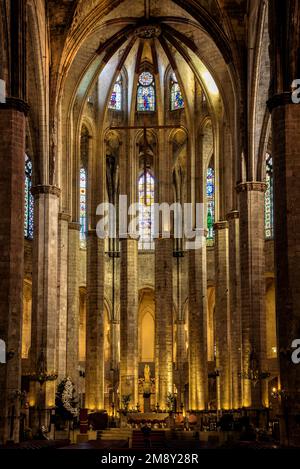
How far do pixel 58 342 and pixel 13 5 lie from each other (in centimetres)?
1857

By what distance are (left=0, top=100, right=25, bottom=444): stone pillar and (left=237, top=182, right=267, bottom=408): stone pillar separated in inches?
493

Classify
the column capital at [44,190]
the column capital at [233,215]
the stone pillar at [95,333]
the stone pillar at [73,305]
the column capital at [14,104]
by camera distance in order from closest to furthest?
the column capital at [14,104], the column capital at [44,190], the column capital at [233,215], the stone pillar at [73,305], the stone pillar at [95,333]

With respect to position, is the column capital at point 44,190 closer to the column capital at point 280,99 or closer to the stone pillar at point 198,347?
the stone pillar at point 198,347

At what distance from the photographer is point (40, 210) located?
39.8 m

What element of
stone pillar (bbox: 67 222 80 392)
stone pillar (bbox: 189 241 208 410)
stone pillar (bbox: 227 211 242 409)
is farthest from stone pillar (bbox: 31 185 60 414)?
stone pillar (bbox: 189 241 208 410)

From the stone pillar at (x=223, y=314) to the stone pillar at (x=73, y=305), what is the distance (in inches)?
285

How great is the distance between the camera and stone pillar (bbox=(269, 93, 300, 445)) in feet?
86.4

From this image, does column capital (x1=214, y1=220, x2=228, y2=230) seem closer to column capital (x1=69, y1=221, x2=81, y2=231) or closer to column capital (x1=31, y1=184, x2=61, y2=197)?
column capital (x1=69, y1=221, x2=81, y2=231)

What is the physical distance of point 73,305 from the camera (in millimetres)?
46969

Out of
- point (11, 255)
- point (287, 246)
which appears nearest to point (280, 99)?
point (287, 246)

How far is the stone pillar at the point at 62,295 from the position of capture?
4375cm

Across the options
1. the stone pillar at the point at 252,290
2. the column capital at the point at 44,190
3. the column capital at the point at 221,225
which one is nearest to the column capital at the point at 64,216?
the column capital at the point at 44,190
